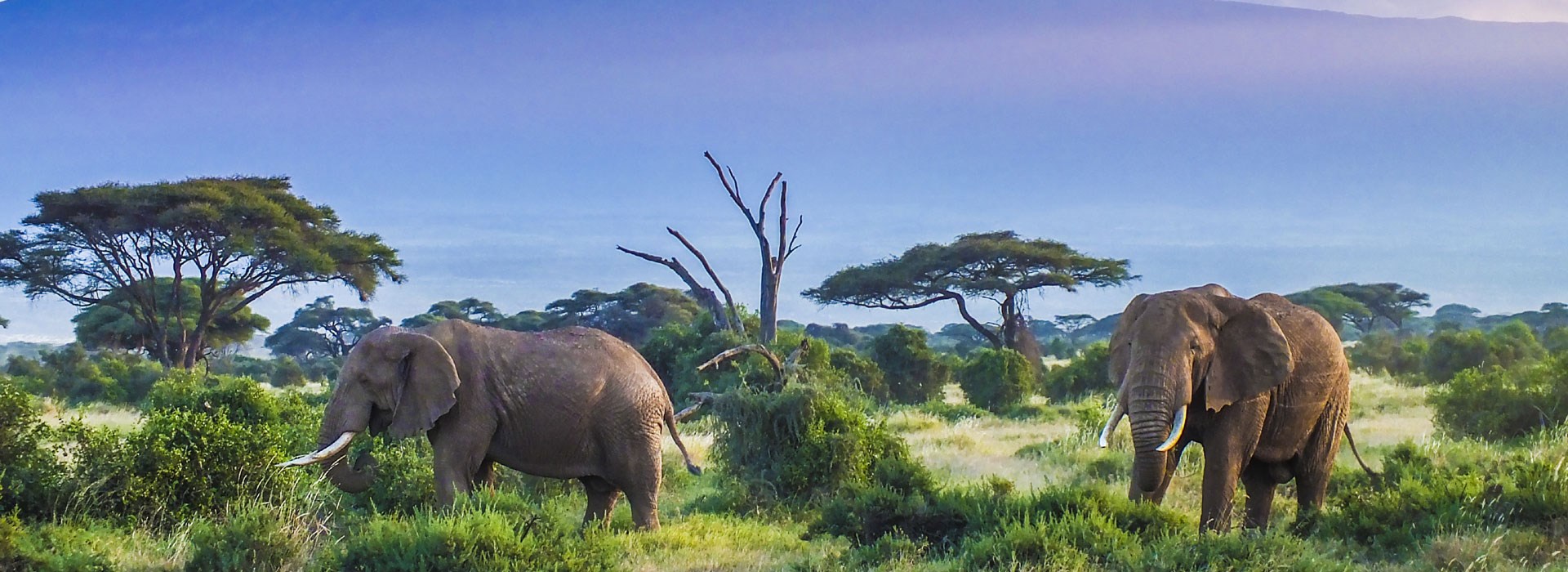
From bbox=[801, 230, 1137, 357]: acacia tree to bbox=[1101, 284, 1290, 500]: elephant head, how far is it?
3122 cm

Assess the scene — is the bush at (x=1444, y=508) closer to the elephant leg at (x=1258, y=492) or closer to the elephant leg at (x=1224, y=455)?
the elephant leg at (x=1258, y=492)

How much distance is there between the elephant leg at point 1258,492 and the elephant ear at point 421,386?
647cm

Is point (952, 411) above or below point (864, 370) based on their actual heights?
below

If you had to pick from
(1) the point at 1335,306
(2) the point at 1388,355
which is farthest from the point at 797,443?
(1) the point at 1335,306

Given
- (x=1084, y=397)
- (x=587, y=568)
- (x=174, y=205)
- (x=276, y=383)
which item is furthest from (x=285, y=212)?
(x=587, y=568)

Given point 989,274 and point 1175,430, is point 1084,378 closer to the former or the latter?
point 989,274

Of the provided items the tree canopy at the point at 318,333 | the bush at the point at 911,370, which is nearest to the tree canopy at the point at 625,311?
the tree canopy at the point at 318,333

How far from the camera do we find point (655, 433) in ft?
38.2

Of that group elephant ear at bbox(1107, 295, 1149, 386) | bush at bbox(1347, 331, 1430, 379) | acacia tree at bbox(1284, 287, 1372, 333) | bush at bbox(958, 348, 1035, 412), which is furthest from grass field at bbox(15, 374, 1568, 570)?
acacia tree at bbox(1284, 287, 1372, 333)

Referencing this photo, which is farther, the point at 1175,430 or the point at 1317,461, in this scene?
the point at 1317,461

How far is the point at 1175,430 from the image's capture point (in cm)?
948

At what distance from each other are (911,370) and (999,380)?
3.45m

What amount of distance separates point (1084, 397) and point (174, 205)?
23491 millimetres

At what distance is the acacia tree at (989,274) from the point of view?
4284cm
